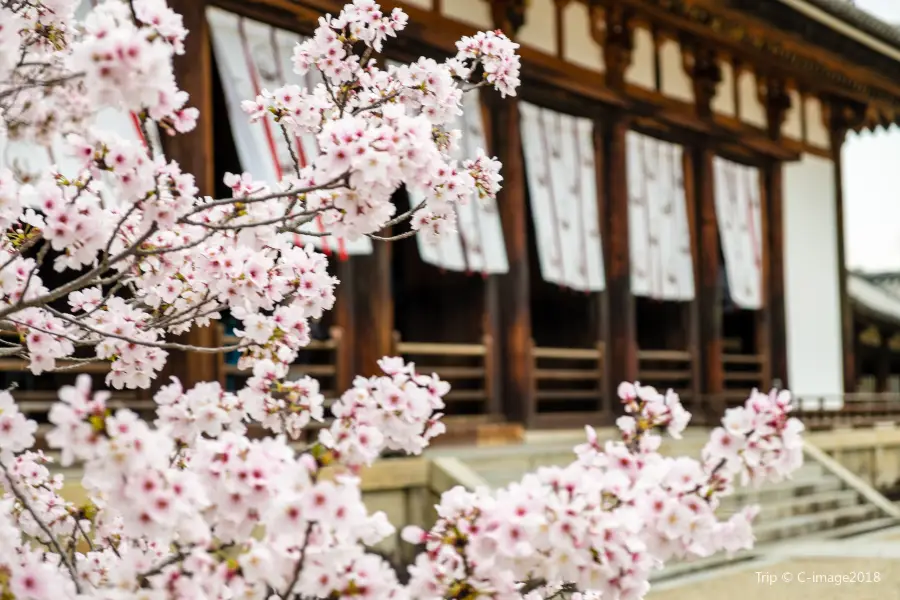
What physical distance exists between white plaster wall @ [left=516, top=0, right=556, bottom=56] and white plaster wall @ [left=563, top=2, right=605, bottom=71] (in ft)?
0.57

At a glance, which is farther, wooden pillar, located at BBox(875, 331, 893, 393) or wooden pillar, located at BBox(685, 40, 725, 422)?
wooden pillar, located at BBox(875, 331, 893, 393)

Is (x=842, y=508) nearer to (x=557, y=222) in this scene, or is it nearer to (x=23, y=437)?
Answer: (x=557, y=222)

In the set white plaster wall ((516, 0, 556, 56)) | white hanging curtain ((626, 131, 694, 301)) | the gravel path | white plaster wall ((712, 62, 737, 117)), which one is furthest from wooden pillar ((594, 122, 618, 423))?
the gravel path

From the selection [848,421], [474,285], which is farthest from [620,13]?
[848,421]

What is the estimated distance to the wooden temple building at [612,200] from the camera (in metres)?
8.59

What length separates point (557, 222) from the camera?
1080 centimetres

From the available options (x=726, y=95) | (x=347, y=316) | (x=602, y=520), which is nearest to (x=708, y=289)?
(x=726, y=95)

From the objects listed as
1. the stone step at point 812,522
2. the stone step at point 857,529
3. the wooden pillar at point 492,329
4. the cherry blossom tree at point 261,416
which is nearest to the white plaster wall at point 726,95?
the wooden pillar at point 492,329

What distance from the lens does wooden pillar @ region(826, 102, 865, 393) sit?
1496 centimetres

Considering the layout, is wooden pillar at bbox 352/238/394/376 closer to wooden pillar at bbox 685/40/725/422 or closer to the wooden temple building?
the wooden temple building

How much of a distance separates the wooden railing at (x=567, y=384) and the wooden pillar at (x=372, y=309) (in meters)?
2.05

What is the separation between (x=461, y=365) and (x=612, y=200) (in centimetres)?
235

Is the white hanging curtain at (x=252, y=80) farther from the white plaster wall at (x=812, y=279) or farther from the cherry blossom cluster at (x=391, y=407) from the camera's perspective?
the white plaster wall at (x=812, y=279)

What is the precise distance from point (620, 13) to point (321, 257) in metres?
8.77
